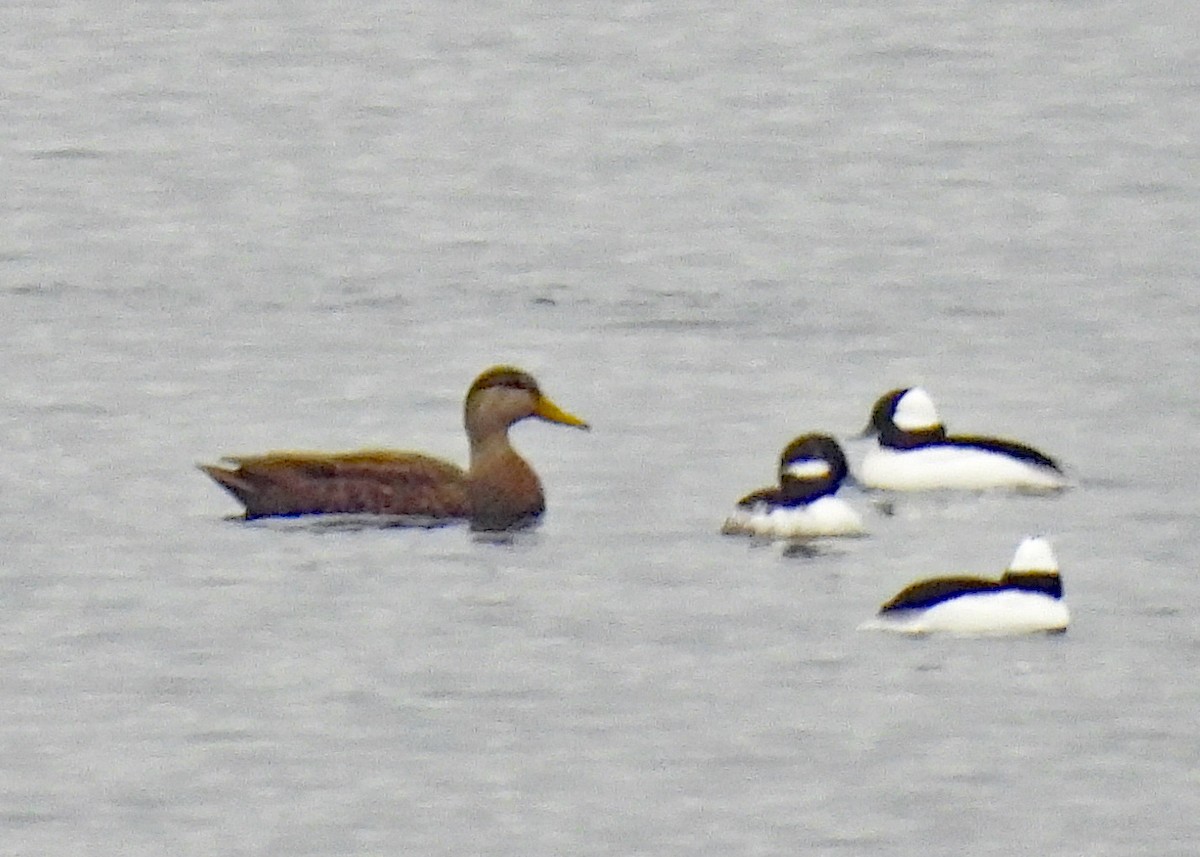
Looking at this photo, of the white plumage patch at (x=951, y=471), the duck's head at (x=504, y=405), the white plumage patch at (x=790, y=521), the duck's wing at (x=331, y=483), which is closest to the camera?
the white plumage patch at (x=790, y=521)

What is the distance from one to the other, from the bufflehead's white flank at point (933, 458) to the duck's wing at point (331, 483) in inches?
108

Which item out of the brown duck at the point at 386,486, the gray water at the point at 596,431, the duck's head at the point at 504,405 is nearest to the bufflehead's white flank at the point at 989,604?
the gray water at the point at 596,431

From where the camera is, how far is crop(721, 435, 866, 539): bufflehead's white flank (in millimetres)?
17094

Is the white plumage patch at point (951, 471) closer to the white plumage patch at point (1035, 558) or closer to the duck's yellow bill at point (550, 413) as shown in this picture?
the duck's yellow bill at point (550, 413)

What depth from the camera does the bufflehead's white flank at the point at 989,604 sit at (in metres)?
14.7

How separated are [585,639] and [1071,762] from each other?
2697 millimetres

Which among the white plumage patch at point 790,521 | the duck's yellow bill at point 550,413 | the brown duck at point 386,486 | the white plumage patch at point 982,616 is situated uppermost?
the duck's yellow bill at point 550,413

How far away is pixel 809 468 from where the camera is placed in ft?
57.5

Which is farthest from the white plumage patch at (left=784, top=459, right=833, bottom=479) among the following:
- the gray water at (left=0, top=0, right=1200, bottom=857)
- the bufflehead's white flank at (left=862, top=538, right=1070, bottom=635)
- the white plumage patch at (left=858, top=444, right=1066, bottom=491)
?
the bufflehead's white flank at (left=862, top=538, right=1070, bottom=635)

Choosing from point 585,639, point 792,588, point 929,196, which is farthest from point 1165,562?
point 929,196

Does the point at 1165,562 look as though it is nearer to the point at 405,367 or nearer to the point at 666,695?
the point at 666,695

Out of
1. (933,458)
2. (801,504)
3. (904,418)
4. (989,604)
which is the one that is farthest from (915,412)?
(989,604)

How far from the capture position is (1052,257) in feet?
92.3

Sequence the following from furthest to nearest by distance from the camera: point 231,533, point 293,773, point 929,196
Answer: point 929,196, point 231,533, point 293,773
